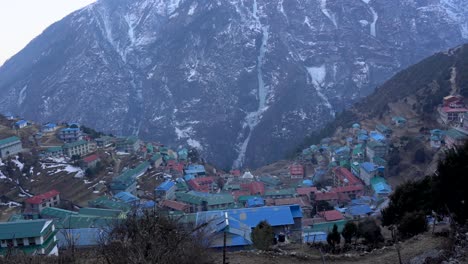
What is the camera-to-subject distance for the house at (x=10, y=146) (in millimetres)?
34750

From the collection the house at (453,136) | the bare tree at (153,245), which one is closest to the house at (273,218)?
the bare tree at (153,245)

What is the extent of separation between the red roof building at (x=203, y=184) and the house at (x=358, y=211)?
13823mm

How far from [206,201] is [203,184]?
8102 mm

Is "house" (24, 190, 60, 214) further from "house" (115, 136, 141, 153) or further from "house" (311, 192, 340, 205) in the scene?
"house" (311, 192, 340, 205)

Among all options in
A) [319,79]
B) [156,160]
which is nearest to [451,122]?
[156,160]

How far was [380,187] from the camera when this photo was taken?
29.4m

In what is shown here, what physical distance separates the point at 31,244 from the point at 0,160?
24.6 metres

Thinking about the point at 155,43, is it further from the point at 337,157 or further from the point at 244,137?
the point at 337,157

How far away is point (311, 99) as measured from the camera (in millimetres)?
86938

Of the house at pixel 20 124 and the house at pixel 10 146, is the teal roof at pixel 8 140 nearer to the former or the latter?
the house at pixel 10 146

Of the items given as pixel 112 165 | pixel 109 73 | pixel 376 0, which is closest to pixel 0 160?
pixel 112 165

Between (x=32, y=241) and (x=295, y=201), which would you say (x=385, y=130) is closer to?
(x=295, y=201)

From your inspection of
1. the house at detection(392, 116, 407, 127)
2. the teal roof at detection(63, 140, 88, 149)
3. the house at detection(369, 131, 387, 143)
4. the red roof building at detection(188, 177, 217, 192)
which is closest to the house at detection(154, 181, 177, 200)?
the red roof building at detection(188, 177, 217, 192)

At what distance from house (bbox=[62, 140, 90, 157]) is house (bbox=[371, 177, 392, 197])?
25.2 m
